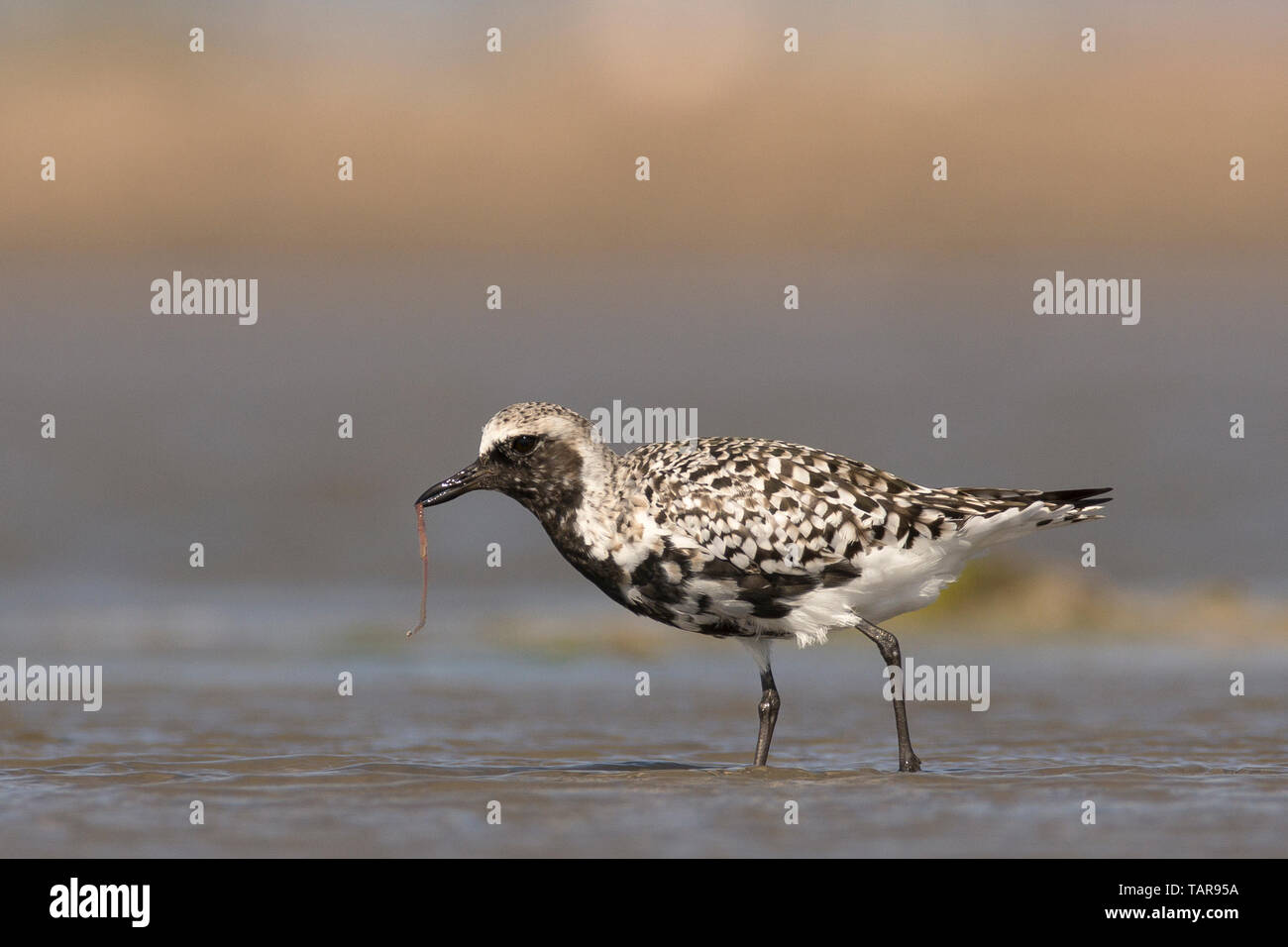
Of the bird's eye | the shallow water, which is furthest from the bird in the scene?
the shallow water

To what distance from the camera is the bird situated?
12.2 m

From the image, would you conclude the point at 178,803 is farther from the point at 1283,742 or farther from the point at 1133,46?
the point at 1133,46

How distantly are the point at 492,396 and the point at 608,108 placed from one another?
17789 mm

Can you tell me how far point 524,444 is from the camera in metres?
12.6

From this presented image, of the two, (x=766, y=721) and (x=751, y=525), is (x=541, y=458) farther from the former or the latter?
(x=766, y=721)

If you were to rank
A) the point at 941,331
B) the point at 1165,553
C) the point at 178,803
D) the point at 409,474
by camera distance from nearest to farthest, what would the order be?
1. the point at 178,803
2. the point at 1165,553
3. the point at 409,474
4. the point at 941,331

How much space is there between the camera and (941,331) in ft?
108

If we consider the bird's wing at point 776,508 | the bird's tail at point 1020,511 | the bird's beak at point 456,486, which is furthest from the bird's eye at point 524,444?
the bird's tail at point 1020,511

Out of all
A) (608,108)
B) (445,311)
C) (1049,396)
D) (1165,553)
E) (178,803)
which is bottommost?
(178,803)

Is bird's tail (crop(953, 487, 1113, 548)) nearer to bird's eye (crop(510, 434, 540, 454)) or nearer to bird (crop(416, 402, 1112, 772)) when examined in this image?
bird (crop(416, 402, 1112, 772))

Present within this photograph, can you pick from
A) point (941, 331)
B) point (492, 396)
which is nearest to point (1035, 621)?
point (492, 396)

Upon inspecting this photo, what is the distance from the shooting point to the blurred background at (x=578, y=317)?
20.5 metres

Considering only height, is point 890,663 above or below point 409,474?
below

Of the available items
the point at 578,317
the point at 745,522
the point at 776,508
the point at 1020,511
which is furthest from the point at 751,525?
the point at 578,317
